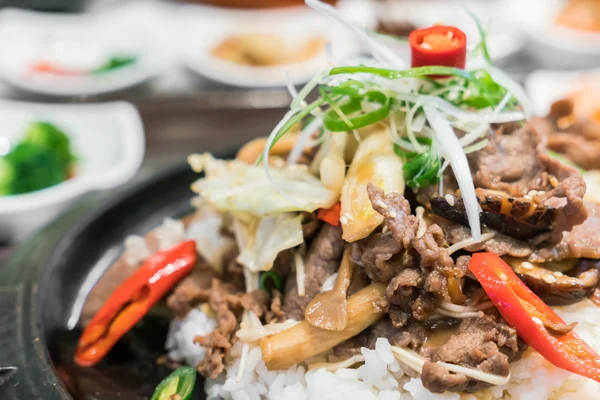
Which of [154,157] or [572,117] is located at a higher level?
[572,117]

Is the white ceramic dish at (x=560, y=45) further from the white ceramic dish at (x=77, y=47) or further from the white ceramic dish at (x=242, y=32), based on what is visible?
the white ceramic dish at (x=77, y=47)

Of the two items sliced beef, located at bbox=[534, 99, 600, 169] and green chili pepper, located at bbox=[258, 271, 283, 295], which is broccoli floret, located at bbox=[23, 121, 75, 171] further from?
sliced beef, located at bbox=[534, 99, 600, 169]

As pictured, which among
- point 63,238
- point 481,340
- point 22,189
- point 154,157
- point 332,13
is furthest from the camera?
point 154,157

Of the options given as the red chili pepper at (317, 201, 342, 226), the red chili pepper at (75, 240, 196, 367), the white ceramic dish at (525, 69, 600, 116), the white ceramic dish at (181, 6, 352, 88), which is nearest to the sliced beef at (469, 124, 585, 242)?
the red chili pepper at (317, 201, 342, 226)

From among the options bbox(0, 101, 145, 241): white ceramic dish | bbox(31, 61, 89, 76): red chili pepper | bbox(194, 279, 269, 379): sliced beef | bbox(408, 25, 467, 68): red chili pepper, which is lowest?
bbox(0, 101, 145, 241): white ceramic dish

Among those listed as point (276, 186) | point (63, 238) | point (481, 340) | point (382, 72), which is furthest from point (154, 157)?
point (481, 340)

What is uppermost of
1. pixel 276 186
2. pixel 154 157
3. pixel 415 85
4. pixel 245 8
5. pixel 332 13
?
pixel 332 13

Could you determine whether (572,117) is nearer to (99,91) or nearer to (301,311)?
(301,311)

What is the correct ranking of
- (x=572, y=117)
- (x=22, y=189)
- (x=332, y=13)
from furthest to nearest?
(x=22, y=189), (x=572, y=117), (x=332, y=13)
